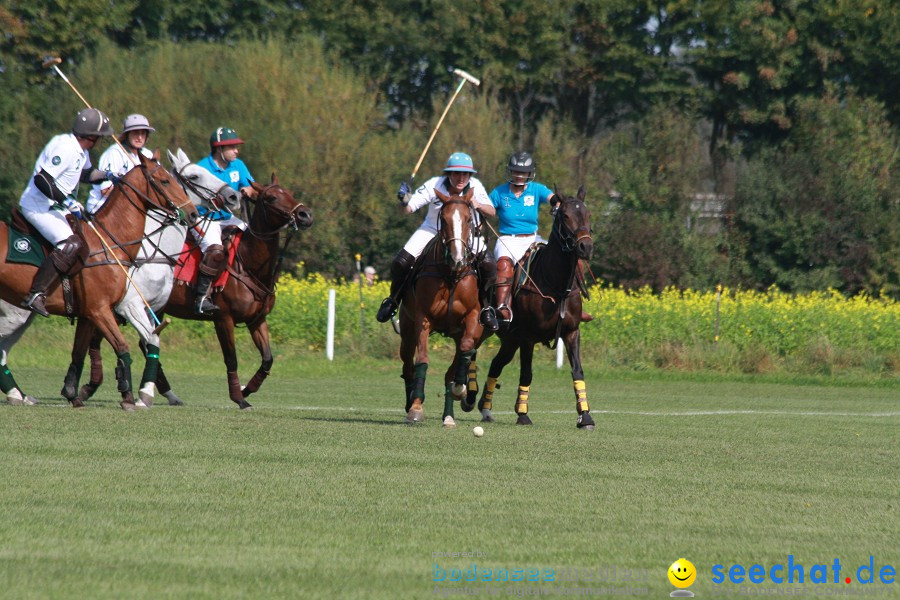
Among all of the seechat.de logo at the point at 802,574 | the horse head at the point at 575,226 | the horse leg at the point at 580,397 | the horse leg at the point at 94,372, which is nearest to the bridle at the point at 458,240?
the horse head at the point at 575,226

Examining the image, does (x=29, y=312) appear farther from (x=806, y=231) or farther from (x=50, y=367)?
(x=806, y=231)

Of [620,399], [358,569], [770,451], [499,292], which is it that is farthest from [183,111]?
[358,569]

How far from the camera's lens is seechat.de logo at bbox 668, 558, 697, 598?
20.6 ft

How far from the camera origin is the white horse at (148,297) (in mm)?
15109

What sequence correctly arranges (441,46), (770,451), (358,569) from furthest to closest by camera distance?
1. (441,46)
2. (770,451)
3. (358,569)

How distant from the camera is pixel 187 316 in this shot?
16719 mm

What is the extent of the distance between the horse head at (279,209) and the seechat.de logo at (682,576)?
9586 mm

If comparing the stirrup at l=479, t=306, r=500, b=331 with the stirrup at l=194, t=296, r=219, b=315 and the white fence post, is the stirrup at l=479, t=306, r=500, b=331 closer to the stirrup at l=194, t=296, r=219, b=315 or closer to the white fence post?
the stirrup at l=194, t=296, r=219, b=315

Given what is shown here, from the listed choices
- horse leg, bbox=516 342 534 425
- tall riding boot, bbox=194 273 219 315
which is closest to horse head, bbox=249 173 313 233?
tall riding boot, bbox=194 273 219 315

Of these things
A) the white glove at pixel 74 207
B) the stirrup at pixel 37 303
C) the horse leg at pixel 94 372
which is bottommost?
the horse leg at pixel 94 372

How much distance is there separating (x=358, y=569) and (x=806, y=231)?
39160 mm

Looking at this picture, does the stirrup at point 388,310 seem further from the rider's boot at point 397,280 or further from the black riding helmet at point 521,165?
the black riding helmet at point 521,165

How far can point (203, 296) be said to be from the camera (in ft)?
53.1

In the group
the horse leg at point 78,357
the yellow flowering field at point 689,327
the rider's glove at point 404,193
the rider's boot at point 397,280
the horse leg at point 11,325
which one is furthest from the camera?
the yellow flowering field at point 689,327
